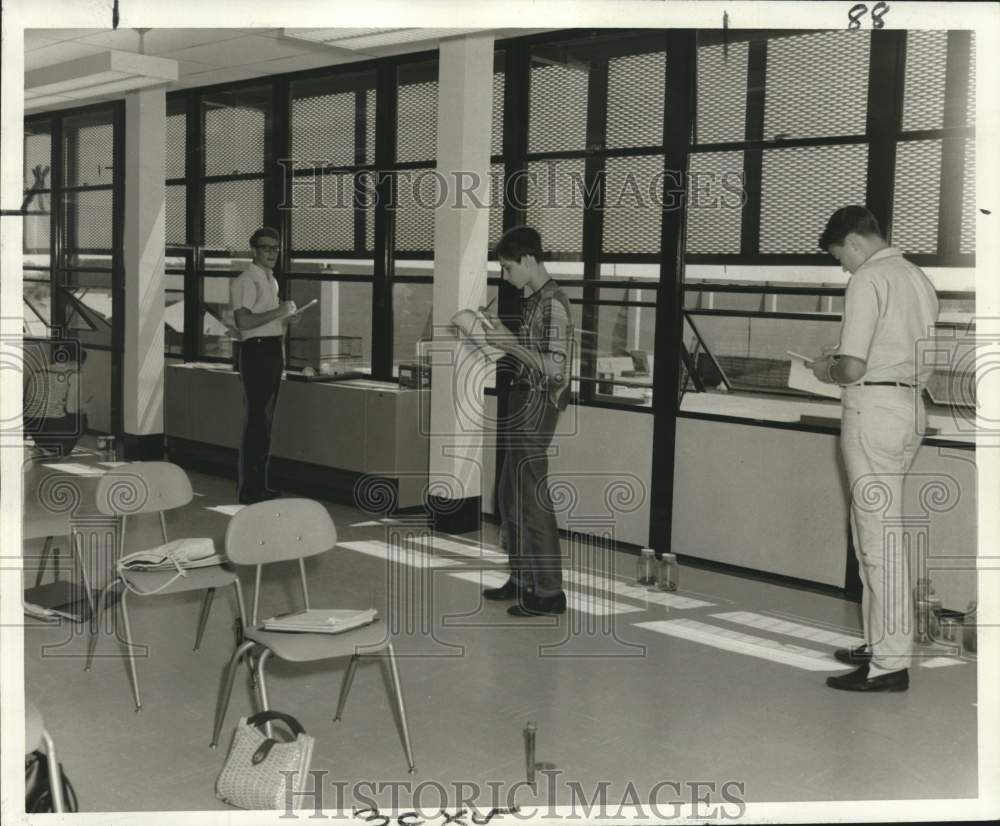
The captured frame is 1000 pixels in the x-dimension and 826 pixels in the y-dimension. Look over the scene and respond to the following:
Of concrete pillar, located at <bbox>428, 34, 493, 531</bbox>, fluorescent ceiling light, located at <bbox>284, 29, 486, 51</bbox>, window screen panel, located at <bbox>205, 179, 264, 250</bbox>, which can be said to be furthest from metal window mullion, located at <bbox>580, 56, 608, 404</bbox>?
window screen panel, located at <bbox>205, 179, 264, 250</bbox>

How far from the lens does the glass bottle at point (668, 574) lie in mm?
5734

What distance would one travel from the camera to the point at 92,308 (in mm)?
10430

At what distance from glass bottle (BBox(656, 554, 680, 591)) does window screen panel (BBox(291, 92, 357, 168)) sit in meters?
3.87

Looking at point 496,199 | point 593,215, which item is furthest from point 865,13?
point 496,199

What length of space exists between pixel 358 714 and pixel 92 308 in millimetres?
7397

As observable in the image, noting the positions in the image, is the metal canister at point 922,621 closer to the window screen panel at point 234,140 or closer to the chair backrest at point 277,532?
the chair backrest at point 277,532

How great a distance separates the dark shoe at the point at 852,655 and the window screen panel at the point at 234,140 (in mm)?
5923

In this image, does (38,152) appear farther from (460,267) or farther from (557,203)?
(557,203)

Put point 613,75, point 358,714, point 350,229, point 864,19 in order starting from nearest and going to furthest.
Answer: point 864,19, point 358,714, point 613,75, point 350,229

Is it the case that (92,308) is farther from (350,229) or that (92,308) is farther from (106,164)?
(350,229)

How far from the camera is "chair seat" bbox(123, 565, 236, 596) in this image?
4.12 m

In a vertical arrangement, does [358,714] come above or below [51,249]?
below

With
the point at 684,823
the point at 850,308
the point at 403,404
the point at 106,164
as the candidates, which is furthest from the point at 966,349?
the point at 106,164

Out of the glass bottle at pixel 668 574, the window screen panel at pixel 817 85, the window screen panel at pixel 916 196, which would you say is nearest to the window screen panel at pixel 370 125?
the window screen panel at pixel 817 85
